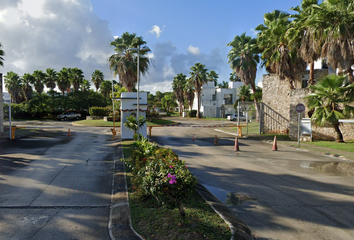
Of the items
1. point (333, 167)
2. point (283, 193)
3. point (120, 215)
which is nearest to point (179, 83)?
point (333, 167)

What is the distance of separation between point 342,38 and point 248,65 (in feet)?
55.5

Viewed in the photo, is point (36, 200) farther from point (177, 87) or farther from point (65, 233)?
point (177, 87)

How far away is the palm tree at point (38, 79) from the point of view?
188ft

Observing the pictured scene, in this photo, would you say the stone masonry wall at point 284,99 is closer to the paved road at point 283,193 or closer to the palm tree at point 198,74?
the paved road at point 283,193

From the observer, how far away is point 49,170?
32.2 ft

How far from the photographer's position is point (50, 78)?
59.0 metres

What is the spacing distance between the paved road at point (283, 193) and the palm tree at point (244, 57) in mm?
21614

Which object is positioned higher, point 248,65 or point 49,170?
point 248,65

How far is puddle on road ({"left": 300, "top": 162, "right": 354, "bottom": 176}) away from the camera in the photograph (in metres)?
9.75

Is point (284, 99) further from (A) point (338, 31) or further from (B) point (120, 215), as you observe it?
(B) point (120, 215)

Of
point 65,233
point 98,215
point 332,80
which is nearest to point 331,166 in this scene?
point 332,80

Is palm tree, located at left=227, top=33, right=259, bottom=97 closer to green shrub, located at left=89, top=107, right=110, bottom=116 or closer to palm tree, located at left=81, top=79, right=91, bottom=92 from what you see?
green shrub, located at left=89, top=107, right=110, bottom=116

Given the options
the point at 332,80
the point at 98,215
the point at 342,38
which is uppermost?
the point at 342,38

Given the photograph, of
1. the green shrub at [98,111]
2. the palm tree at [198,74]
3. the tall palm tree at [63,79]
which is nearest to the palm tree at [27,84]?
the tall palm tree at [63,79]
